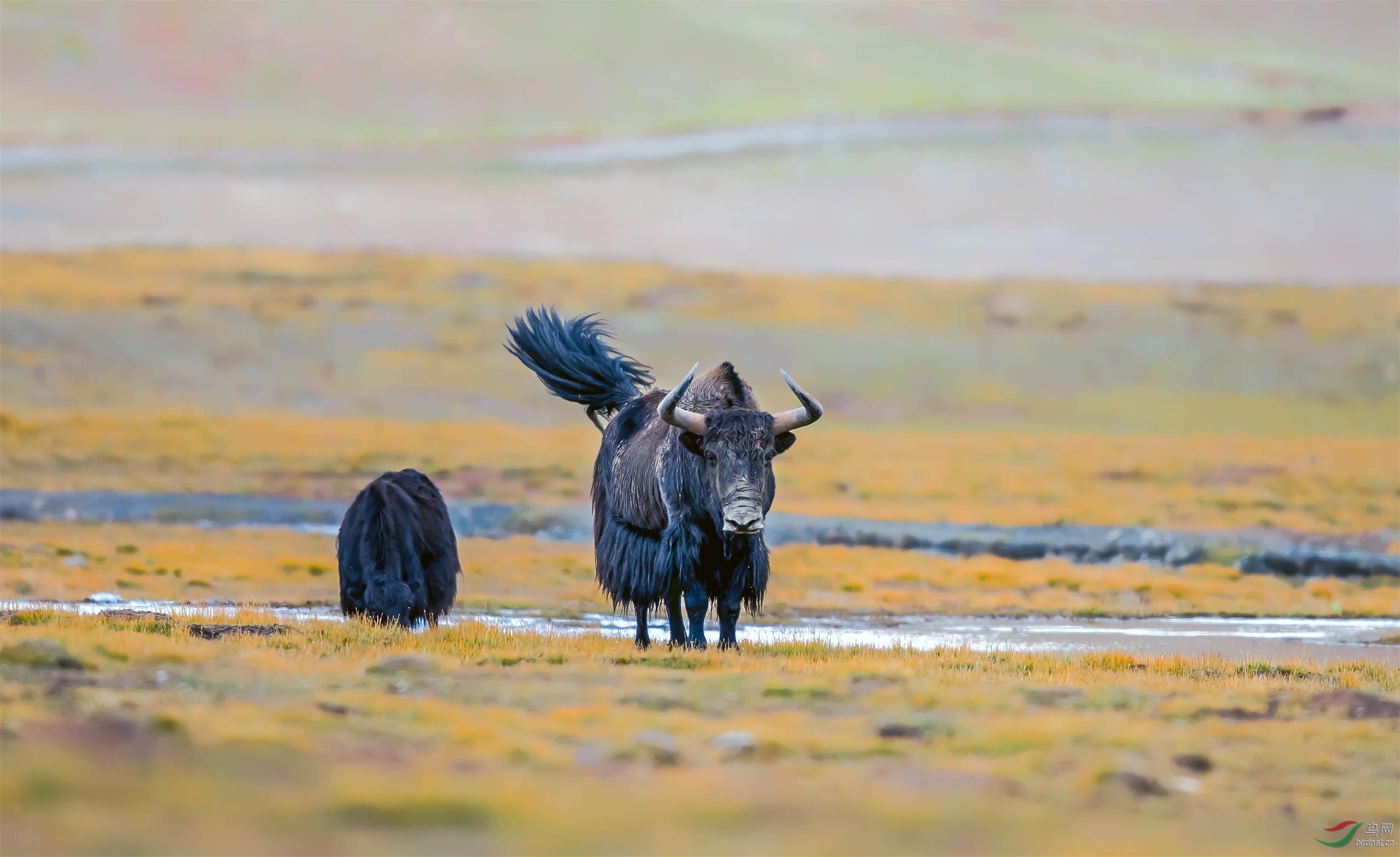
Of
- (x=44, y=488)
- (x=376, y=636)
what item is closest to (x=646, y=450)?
(x=376, y=636)

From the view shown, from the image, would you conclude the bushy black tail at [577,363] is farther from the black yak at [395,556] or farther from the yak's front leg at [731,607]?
the yak's front leg at [731,607]

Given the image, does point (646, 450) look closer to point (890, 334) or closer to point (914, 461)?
point (914, 461)

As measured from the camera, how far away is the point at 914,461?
40.5 meters

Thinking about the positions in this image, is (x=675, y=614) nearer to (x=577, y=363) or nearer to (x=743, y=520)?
(x=743, y=520)

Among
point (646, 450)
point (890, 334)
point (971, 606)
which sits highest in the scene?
point (890, 334)

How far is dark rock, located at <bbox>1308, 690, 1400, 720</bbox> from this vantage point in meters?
9.77

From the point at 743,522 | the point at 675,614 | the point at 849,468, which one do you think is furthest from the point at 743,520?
the point at 849,468

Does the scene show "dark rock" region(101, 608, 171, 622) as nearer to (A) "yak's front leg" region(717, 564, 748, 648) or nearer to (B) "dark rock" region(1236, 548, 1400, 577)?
(A) "yak's front leg" region(717, 564, 748, 648)

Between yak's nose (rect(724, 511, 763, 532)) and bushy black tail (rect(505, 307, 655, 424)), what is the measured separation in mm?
4109

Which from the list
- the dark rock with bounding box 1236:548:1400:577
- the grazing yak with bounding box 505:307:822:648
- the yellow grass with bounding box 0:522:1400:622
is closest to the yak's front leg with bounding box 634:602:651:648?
the grazing yak with bounding box 505:307:822:648

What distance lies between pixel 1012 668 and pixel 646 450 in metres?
3.37

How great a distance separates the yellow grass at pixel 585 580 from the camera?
20.4 m

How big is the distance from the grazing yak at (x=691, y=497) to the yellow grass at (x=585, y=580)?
4862mm

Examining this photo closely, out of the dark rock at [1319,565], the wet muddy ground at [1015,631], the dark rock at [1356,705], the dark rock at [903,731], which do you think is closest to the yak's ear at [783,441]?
the wet muddy ground at [1015,631]
